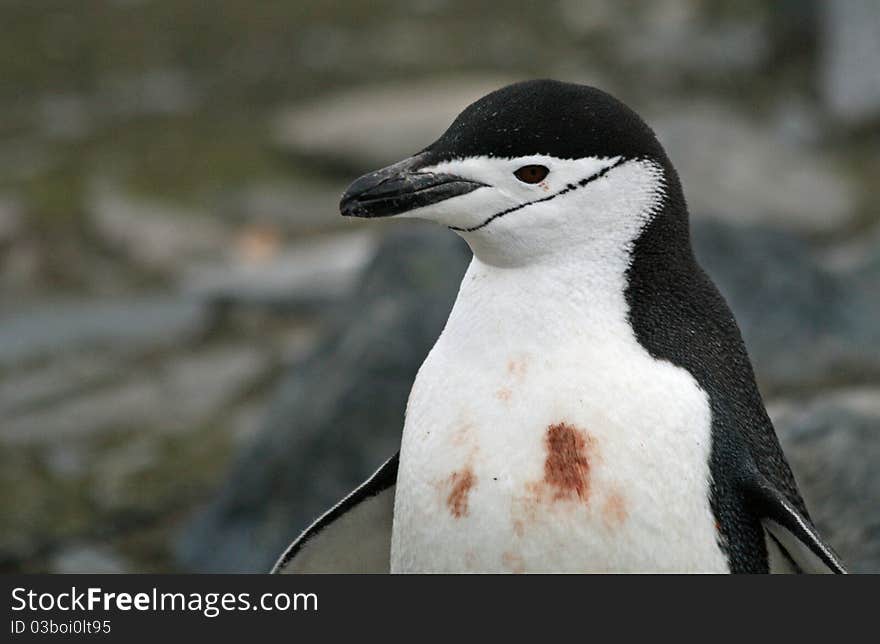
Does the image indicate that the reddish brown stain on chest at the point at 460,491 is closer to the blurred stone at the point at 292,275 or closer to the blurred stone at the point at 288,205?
the blurred stone at the point at 292,275

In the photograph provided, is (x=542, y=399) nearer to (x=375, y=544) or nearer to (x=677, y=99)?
(x=375, y=544)

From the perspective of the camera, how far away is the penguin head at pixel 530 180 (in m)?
2.36

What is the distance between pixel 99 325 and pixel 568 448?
5.59 m

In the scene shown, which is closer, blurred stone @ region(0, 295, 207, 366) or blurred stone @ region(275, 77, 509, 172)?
blurred stone @ region(0, 295, 207, 366)

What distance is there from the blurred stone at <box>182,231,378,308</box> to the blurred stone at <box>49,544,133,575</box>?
216 centimetres

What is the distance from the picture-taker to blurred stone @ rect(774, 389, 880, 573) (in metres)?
3.36

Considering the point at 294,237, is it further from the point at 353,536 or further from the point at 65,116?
the point at 353,536

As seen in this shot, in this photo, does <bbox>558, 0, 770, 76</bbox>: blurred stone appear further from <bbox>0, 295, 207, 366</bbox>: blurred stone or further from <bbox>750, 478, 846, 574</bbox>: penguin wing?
<bbox>750, 478, 846, 574</bbox>: penguin wing

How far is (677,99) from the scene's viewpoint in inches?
415

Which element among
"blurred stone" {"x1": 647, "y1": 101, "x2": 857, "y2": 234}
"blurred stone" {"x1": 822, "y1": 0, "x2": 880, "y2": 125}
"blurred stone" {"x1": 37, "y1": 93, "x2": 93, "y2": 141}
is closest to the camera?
"blurred stone" {"x1": 647, "y1": 101, "x2": 857, "y2": 234}

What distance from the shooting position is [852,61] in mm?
9539

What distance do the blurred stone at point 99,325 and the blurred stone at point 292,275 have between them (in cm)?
20

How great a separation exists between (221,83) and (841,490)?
860cm

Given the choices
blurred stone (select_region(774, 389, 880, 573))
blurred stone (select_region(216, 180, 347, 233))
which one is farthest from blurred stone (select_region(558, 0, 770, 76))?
blurred stone (select_region(774, 389, 880, 573))
